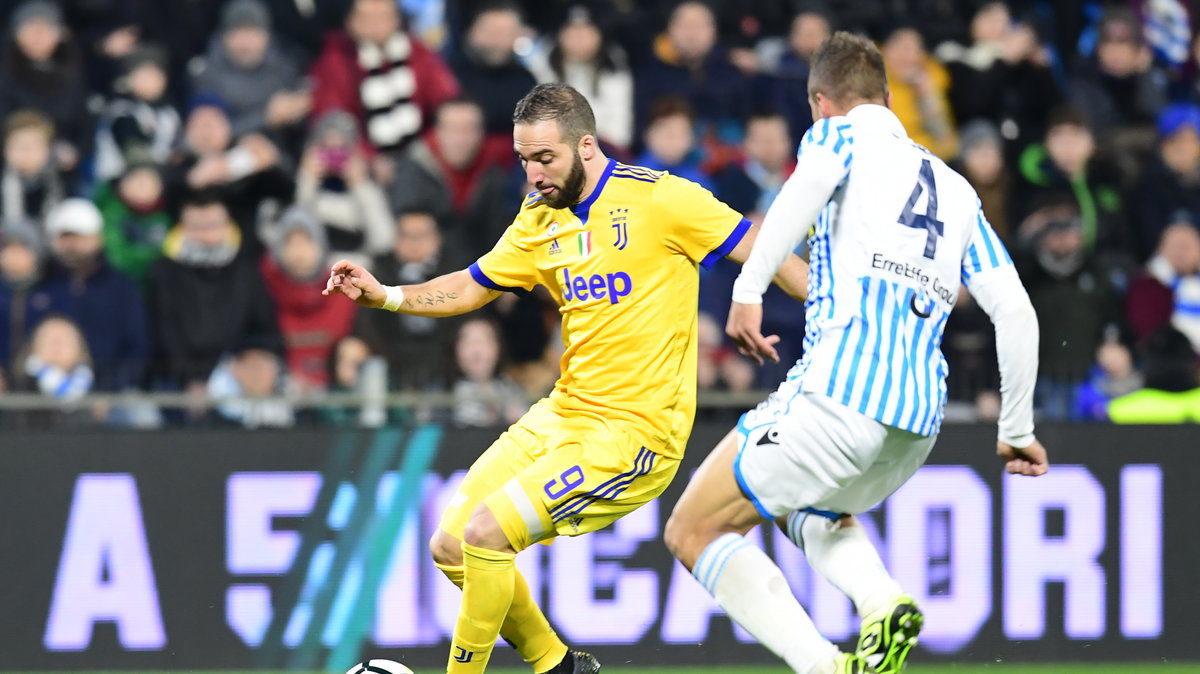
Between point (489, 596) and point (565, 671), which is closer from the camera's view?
point (489, 596)

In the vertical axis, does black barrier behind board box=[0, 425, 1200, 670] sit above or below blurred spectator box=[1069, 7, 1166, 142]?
below

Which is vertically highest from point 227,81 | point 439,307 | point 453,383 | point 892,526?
point 227,81

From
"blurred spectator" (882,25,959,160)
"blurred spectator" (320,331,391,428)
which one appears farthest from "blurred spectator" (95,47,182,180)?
"blurred spectator" (882,25,959,160)

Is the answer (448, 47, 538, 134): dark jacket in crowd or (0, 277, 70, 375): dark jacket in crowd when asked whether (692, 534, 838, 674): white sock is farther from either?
(448, 47, 538, 134): dark jacket in crowd

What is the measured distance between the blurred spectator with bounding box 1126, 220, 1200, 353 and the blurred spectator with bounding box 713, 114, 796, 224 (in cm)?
205

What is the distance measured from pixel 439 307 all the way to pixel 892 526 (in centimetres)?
281

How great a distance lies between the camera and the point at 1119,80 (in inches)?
430

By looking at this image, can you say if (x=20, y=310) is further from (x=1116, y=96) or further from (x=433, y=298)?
(x=1116, y=96)

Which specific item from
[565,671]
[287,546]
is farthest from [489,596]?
[287,546]

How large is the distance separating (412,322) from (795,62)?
10.6 feet

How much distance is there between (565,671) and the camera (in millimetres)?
5988

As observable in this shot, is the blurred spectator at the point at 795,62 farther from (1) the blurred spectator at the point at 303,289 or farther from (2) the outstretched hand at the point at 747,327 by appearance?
(2) the outstretched hand at the point at 747,327

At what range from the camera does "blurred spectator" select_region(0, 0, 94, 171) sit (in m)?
9.98

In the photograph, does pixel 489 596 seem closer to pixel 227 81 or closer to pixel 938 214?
pixel 938 214
